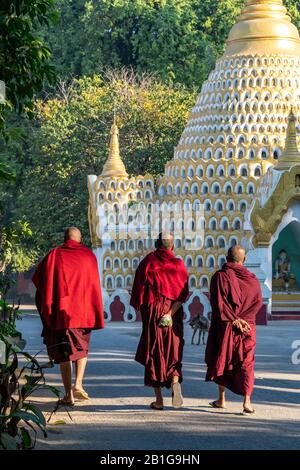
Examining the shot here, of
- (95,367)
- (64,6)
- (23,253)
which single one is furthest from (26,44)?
(64,6)

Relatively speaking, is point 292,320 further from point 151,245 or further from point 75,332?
point 75,332

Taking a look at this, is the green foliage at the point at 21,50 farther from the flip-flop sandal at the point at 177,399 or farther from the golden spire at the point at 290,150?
the golden spire at the point at 290,150

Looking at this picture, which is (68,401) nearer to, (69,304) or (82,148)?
(69,304)

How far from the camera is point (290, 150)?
29.2 m

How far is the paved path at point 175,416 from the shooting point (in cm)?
919

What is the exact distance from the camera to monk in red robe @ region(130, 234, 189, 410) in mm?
11422

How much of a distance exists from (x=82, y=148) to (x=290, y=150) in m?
9.96

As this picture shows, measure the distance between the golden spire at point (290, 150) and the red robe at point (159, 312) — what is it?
17567 mm

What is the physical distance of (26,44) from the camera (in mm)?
9992

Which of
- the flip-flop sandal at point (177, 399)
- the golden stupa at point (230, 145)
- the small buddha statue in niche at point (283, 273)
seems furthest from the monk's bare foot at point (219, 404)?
the small buddha statue in niche at point (283, 273)

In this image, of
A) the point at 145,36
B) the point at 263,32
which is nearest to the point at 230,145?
the point at 263,32

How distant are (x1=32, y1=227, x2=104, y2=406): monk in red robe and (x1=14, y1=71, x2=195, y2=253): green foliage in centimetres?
2437

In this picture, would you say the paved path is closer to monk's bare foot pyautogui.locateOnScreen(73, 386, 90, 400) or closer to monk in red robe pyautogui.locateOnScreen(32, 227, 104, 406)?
monk's bare foot pyautogui.locateOnScreen(73, 386, 90, 400)
